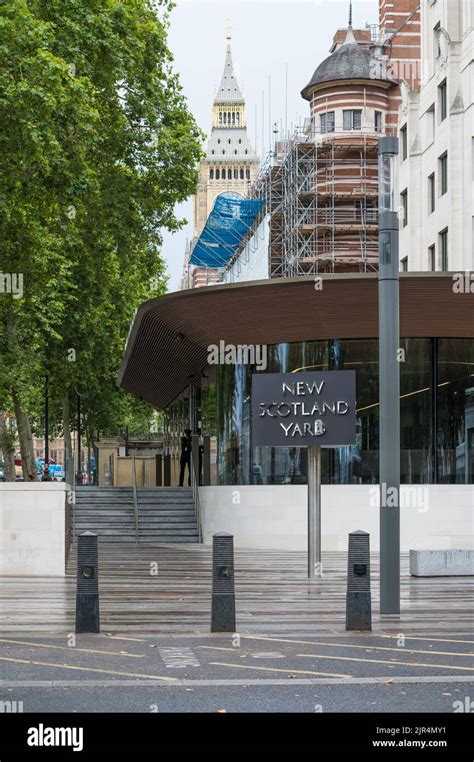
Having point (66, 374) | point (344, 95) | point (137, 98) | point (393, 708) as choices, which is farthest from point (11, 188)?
point (344, 95)

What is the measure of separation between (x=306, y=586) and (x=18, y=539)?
16.3 feet

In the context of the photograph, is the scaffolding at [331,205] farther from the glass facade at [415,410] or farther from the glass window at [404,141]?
the glass facade at [415,410]

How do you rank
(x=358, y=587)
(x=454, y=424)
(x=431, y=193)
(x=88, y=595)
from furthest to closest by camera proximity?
(x=431, y=193) → (x=454, y=424) → (x=358, y=587) → (x=88, y=595)

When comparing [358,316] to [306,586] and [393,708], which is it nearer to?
[306,586]

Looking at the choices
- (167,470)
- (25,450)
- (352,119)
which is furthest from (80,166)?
(352,119)

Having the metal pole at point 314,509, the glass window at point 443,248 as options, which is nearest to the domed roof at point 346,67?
the glass window at point 443,248

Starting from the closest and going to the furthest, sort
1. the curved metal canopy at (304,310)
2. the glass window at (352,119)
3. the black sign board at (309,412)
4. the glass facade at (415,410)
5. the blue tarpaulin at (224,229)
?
the black sign board at (309,412) → the curved metal canopy at (304,310) → the glass facade at (415,410) → the glass window at (352,119) → the blue tarpaulin at (224,229)

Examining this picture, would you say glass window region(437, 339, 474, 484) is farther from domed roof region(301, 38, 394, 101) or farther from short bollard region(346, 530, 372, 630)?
domed roof region(301, 38, 394, 101)

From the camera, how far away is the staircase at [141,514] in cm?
3198

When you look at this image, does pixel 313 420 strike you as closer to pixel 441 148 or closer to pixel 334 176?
pixel 441 148

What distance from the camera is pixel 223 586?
1290cm

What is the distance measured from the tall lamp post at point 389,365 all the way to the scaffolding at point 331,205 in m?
47.4

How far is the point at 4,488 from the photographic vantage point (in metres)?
20.2

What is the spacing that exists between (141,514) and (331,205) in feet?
113
